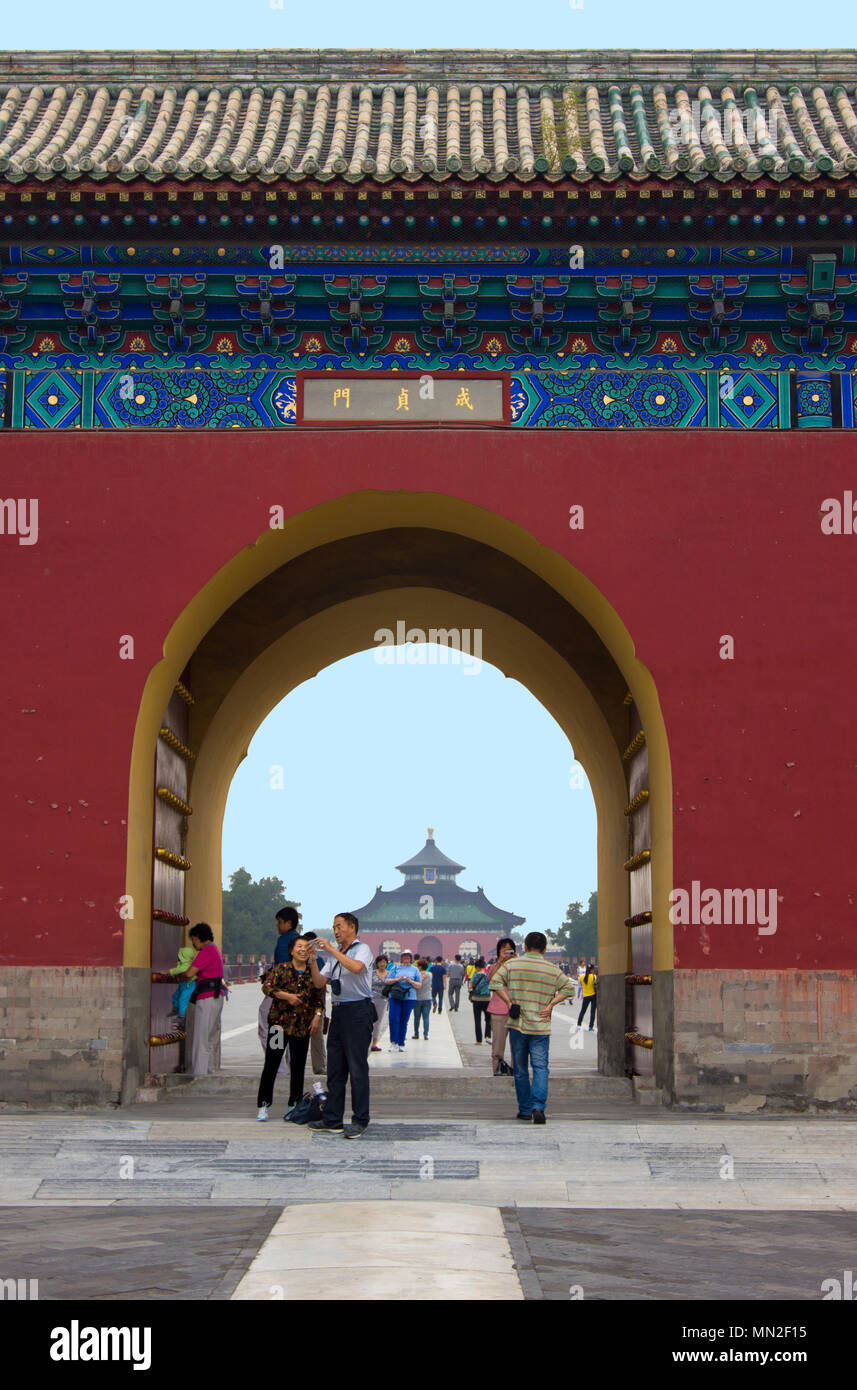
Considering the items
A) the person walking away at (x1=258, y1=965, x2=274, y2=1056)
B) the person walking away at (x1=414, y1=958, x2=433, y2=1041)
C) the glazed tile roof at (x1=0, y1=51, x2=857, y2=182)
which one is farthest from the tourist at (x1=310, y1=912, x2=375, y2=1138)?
the person walking away at (x1=414, y1=958, x2=433, y2=1041)

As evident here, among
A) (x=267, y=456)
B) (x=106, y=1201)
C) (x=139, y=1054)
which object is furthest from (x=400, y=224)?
(x=106, y=1201)

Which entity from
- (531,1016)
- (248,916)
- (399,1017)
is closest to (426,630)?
(531,1016)

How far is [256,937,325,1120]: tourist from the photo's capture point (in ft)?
28.2

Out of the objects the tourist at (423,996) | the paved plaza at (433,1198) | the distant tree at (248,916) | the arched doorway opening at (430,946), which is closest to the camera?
the paved plaza at (433,1198)

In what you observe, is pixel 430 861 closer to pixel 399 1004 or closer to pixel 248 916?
pixel 248 916

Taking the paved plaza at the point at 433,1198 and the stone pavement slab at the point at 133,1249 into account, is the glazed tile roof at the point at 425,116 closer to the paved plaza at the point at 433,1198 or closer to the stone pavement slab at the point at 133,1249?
the paved plaza at the point at 433,1198

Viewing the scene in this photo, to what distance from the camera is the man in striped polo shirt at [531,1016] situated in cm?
848

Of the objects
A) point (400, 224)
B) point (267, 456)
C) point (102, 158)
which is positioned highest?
point (102, 158)

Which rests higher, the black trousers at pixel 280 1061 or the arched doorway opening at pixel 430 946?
the black trousers at pixel 280 1061

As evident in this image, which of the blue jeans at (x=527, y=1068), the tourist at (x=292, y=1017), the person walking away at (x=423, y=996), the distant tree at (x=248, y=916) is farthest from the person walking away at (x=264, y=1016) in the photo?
the distant tree at (x=248, y=916)

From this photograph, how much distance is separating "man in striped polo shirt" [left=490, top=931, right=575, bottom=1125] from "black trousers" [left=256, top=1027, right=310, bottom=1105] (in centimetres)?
118

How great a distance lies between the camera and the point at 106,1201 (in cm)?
687

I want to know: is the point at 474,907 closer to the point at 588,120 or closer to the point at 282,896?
the point at 282,896
